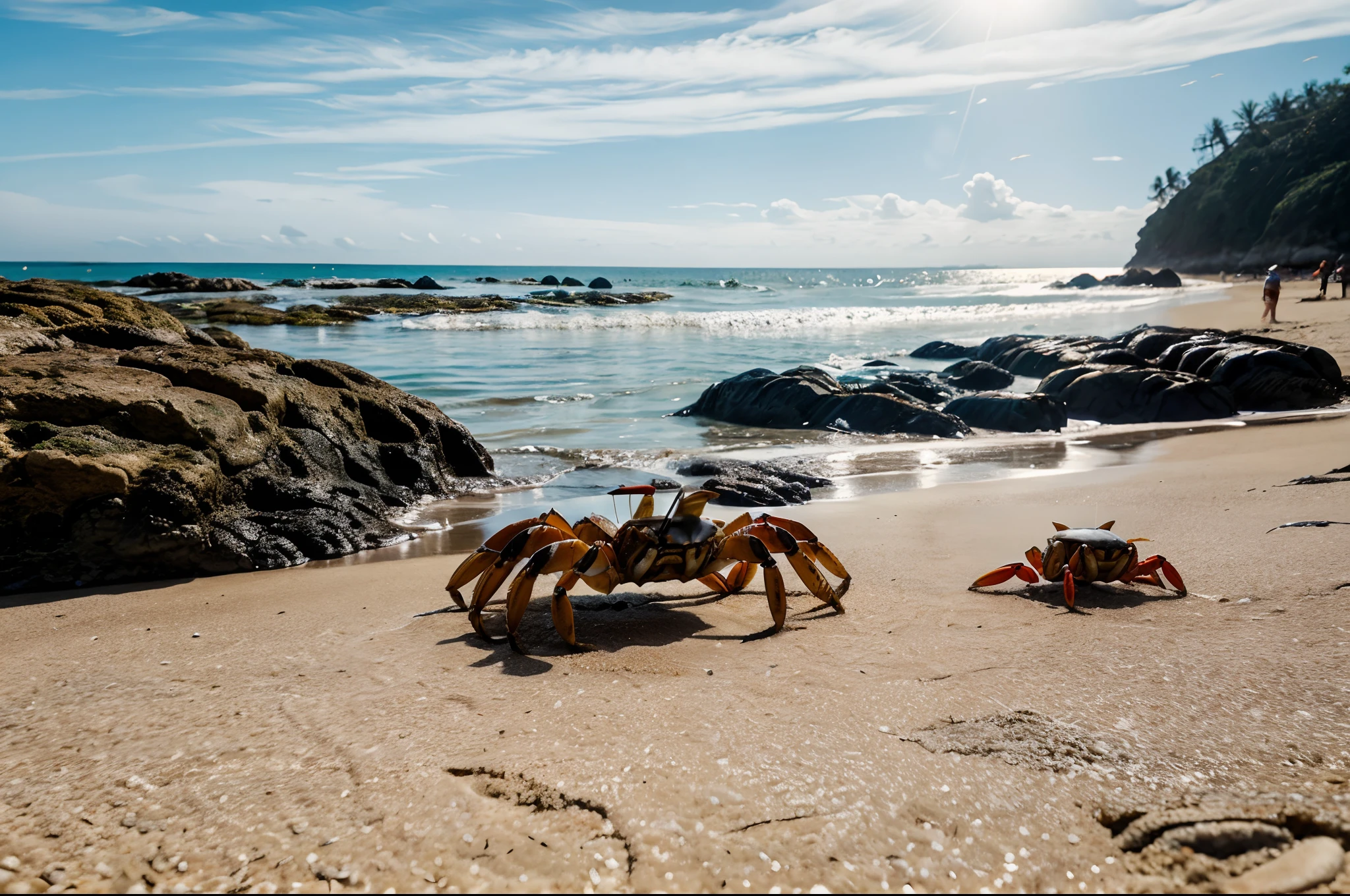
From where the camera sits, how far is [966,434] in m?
12.8

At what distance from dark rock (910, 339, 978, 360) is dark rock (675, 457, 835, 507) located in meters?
18.5

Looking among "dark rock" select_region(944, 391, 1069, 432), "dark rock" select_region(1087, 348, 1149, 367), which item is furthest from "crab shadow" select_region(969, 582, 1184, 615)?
"dark rock" select_region(1087, 348, 1149, 367)

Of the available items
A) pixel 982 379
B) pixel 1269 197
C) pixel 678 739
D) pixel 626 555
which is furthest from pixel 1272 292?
pixel 1269 197

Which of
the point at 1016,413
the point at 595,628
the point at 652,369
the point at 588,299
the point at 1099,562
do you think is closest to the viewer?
the point at 595,628

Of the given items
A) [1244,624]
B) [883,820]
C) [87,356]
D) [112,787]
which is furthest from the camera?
[87,356]

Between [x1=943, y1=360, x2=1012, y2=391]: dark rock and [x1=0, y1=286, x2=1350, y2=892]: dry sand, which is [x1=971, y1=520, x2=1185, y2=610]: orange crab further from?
[x1=943, y1=360, x2=1012, y2=391]: dark rock

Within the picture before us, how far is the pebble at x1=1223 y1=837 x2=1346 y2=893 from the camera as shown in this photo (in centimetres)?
144

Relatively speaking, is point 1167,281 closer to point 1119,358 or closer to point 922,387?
point 1119,358

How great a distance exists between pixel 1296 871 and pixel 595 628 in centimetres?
285

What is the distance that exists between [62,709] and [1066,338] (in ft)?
78.6

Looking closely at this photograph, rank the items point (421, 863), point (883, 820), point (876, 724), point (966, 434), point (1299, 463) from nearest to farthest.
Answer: point (421, 863)
point (883, 820)
point (876, 724)
point (1299, 463)
point (966, 434)

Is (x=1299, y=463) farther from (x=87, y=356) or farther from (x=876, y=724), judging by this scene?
(x=87, y=356)

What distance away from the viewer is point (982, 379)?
19109 millimetres

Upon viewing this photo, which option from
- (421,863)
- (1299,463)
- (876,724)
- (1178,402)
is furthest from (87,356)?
(1178,402)
